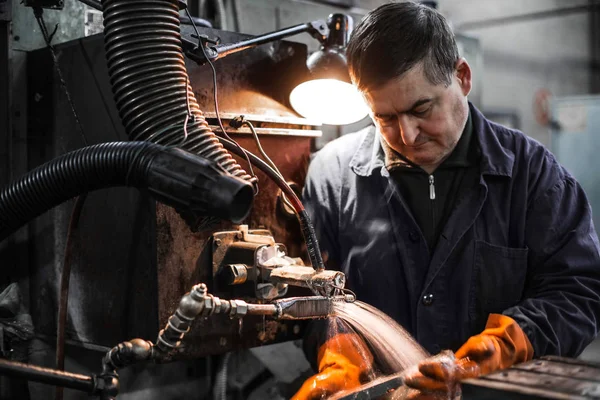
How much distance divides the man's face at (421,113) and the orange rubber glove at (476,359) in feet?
1.48

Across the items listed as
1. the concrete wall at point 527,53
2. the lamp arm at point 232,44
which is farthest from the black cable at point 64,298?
the concrete wall at point 527,53

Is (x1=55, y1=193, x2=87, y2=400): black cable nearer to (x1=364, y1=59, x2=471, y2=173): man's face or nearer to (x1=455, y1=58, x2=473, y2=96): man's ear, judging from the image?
(x1=364, y1=59, x2=471, y2=173): man's face

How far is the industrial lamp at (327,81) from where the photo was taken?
5.27 feet

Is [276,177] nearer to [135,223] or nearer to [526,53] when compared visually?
[135,223]

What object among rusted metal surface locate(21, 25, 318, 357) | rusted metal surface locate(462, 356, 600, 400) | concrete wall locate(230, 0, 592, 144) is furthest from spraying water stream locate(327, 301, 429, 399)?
concrete wall locate(230, 0, 592, 144)

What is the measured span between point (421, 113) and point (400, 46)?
170 millimetres

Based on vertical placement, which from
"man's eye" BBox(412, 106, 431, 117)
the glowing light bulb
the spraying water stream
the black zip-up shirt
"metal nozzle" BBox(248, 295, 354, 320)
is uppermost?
the glowing light bulb

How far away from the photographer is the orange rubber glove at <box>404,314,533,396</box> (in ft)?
4.03

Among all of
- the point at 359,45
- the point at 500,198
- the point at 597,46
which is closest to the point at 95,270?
the point at 359,45

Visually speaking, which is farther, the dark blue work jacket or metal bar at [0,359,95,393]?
the dark blue work jacket

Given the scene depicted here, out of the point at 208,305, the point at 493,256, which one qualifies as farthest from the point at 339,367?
the point at 208,305

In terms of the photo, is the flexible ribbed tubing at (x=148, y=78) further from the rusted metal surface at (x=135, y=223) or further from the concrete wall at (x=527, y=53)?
the concrete wall at (x=527, y=53)

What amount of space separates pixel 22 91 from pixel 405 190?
105 centimetres

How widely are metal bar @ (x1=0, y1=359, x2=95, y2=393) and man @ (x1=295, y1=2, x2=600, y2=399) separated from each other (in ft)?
1.85
